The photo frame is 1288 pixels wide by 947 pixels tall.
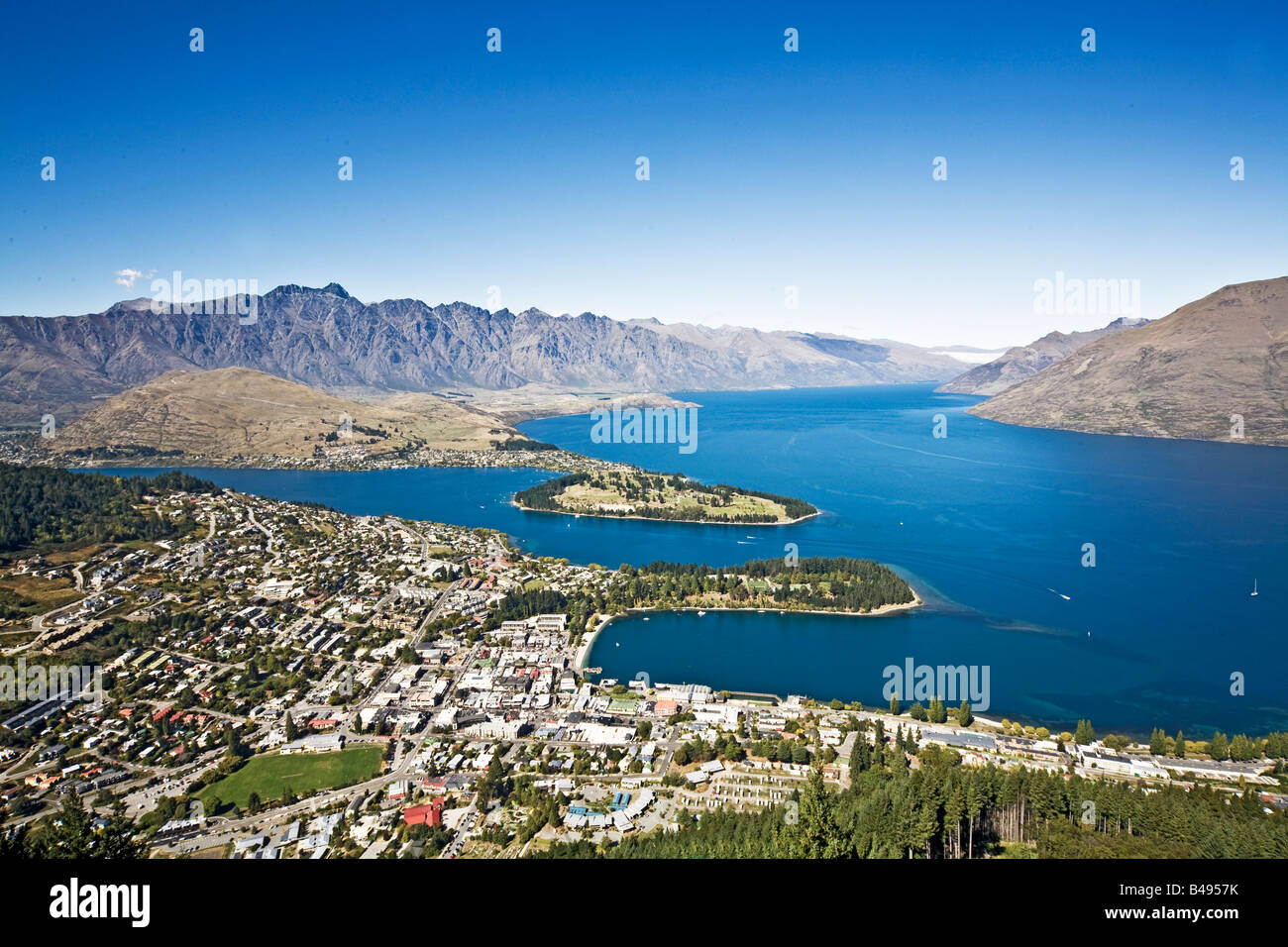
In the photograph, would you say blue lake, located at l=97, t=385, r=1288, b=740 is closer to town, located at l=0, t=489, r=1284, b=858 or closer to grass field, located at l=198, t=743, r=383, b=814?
town, located at l=0, t=489, r=1284, b=858

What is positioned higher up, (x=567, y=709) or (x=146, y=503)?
(x=146, y=503)

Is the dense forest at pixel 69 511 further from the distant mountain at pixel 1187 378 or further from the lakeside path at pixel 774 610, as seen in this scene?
the distant mountain at pixel 1187 378

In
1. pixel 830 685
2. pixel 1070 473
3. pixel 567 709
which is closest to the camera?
pixel 567 709

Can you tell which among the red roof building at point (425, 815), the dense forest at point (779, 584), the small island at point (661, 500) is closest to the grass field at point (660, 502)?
the small island at point (661, 500)

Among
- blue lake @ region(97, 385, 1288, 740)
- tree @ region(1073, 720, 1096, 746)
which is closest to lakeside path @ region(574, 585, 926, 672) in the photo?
blue lake @ region(97, 385, 1288, 740)

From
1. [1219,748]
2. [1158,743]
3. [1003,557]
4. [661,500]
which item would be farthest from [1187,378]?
[1158,743]
